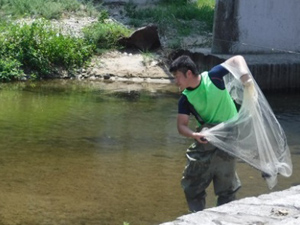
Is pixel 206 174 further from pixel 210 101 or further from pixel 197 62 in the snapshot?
pixel 197 62

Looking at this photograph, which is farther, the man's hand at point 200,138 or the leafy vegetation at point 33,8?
the leafy vegetation at point 33,8

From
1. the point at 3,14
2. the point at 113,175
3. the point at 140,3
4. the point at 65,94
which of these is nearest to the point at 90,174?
the point at 113,175

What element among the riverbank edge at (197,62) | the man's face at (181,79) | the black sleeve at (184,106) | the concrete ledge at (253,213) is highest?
the man's face at (181,79)

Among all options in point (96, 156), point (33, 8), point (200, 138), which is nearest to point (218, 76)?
point (200, 138)

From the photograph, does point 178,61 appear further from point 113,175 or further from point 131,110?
point 131,110

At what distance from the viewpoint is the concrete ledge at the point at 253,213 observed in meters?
4.59

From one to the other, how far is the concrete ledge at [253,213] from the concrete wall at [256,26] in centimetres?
947

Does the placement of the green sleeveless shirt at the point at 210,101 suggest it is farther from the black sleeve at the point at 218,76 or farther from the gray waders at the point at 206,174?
the gray waders at the point at 206,174

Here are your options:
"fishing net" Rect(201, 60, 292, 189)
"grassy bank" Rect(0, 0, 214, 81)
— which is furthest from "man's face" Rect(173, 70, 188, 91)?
"grassy bank" Rect(0, 0, 214, 81)

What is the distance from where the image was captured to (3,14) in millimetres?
15898

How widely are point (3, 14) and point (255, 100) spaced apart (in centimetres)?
1094

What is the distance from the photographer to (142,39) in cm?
1566

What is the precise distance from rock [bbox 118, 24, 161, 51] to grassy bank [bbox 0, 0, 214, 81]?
0.77ft

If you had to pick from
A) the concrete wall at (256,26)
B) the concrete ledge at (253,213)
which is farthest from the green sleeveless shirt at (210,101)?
the concrete wall at (256,26)
